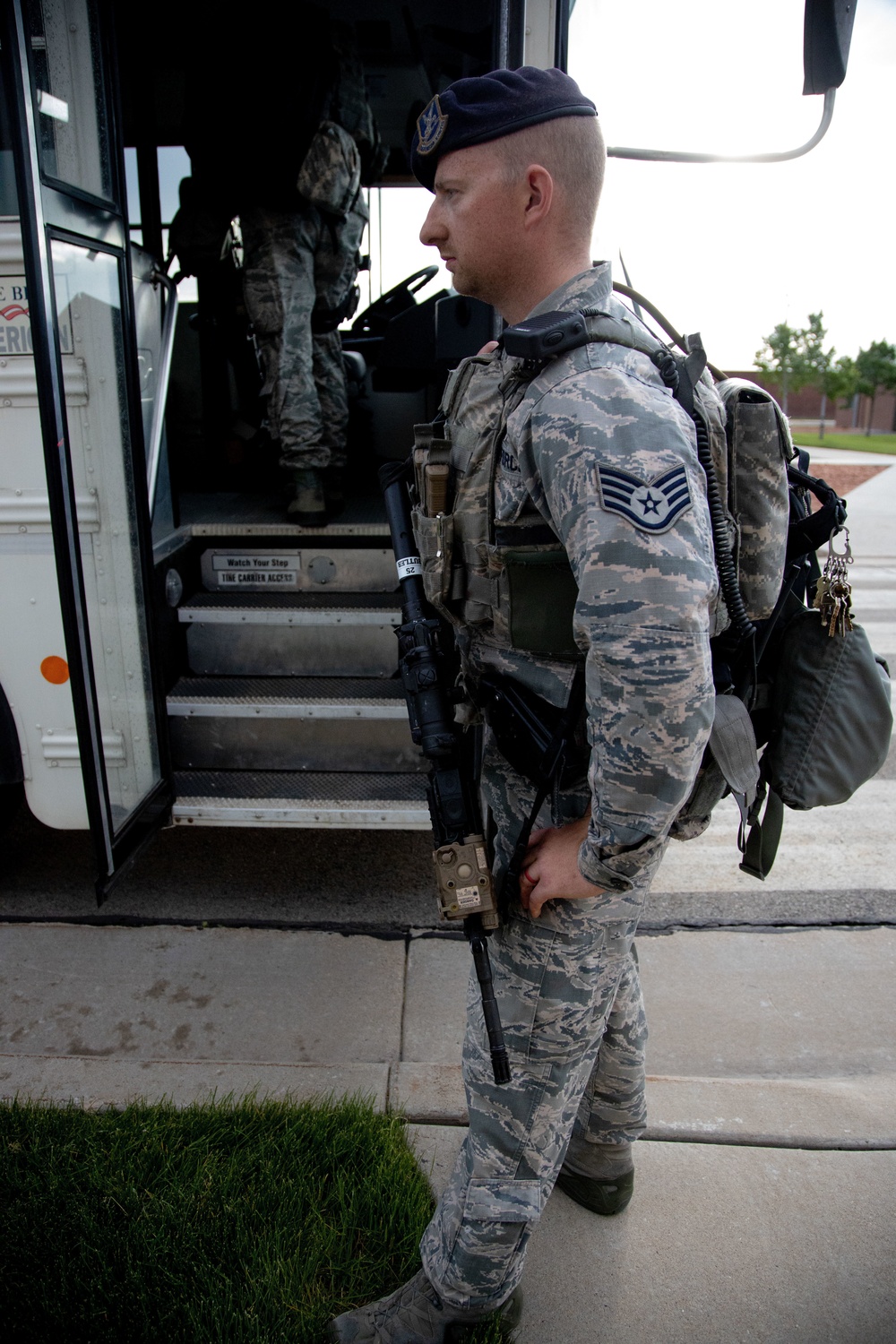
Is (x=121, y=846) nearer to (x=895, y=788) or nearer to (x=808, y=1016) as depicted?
(x=808, y=1016)

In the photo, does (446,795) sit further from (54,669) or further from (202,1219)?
(54,669)

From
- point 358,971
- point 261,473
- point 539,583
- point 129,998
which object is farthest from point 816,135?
point 261,473

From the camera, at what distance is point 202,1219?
5.84ft

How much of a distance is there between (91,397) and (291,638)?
99cm

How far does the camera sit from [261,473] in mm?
5051

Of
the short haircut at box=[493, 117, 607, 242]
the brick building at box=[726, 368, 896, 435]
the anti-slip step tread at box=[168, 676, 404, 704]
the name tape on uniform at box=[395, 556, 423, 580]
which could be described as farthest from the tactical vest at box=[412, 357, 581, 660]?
the brick building at box=[726, 368, 896, 435]

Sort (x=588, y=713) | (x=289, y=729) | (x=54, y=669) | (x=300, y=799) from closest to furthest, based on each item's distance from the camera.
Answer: (x=588, y=713) → (x=54, y=669) → (x=300, y=799) → (x=289, y=729)

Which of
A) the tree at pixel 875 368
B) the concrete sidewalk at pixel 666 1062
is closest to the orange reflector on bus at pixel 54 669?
the concrete sidewalk at pixel 666 1062

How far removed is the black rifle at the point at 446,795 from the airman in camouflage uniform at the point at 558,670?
0.06 metres

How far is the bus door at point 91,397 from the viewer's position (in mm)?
2094

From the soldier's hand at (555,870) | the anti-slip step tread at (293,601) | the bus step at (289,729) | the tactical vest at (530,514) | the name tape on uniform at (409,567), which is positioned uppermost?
the tactical vest at (530,514)

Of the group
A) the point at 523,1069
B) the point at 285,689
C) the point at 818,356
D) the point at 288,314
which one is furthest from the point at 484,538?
the point at 818,356

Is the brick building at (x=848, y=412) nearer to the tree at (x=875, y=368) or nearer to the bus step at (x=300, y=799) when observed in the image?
the tree at (x=875, y=368)

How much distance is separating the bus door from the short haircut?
4.16 ft
